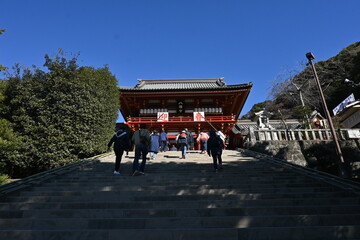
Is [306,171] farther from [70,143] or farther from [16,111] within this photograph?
[16,111]

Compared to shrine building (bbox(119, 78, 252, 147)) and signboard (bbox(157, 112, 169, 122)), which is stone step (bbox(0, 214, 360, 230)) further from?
signboard (bbox(157, 112, 169, 122))

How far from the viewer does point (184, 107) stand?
68.1ft

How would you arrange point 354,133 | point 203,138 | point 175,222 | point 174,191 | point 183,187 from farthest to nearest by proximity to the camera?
1. point 354,133
2. point 203,138
3. point 183,187
4. point 174,191
5. point 175,222

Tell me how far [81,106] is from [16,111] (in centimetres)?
368

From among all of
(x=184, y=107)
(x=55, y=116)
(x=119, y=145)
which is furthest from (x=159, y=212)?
(x=184, y=107)

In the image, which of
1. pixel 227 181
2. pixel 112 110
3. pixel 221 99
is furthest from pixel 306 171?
pixel 221 99

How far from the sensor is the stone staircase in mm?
2877

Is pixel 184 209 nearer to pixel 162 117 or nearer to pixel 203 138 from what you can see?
pixel 203 138

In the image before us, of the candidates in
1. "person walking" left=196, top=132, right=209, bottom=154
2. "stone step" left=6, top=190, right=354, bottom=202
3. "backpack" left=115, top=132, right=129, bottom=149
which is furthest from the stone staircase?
"person walking" left=196, top=132, right=209, bottom=154

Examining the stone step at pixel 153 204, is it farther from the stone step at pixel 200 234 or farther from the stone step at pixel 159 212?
the stone step at pixel 200 234

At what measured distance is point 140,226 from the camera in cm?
315

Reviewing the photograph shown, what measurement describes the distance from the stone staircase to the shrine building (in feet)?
43.4

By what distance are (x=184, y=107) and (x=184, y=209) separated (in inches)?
689

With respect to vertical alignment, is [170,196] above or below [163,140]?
below
